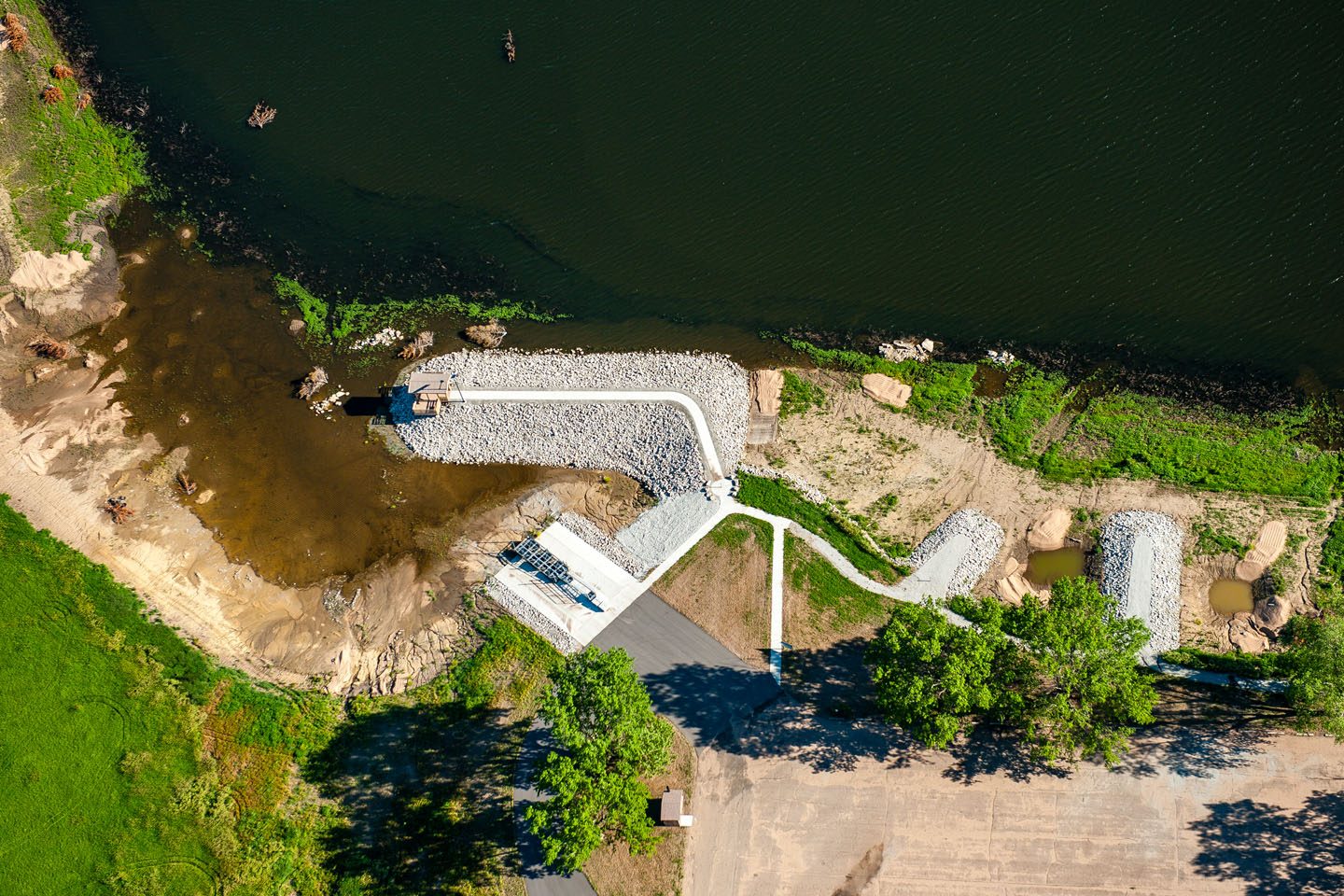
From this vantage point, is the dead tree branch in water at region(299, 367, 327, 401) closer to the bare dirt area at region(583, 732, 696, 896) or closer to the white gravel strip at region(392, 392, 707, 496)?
the white gravel strip at region(392, 392, 707, 496)

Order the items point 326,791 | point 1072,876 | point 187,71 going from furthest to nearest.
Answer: point 187,71, point 326,791, point 1072,876

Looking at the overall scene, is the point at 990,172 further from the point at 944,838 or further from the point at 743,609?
the point at 944,838

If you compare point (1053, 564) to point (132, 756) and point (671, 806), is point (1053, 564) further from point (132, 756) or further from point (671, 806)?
point (132, 756)

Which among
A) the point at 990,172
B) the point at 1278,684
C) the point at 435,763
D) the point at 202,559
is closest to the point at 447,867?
the point at 435,763

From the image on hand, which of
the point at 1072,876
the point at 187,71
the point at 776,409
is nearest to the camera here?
the point at 1072,876

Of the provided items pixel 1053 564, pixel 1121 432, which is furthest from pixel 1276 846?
pixel 1121 432

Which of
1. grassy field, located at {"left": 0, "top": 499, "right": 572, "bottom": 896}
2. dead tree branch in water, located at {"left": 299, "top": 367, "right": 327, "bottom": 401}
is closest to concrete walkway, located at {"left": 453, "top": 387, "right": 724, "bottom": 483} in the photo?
dead tree branch in water, located at {"left": 299, "top": 367, "right": 327, "bottom": 401}
